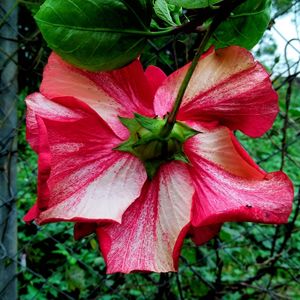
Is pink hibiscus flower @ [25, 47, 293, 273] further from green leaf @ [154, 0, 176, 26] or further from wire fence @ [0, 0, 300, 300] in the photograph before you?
wire fence @ [0, 0, 300, 300]

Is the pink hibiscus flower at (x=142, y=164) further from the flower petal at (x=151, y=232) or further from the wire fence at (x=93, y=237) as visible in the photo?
the wire fence at (x=93, y=237)

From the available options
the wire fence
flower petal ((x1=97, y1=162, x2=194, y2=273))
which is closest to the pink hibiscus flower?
flower petal ((x1=97, y1=162, x2=194, y2=273))

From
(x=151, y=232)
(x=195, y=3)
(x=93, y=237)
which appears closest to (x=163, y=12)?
(x=195, y=3)

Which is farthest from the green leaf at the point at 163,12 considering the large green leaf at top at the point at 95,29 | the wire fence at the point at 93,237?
the wire fence at the point at 93,237

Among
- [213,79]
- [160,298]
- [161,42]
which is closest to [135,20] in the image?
[213,79]

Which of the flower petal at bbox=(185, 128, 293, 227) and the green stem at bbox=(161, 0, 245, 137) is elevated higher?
the green stem at bbox=(161, 0, 245, 137)

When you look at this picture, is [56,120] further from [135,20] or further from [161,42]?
[161,42]
